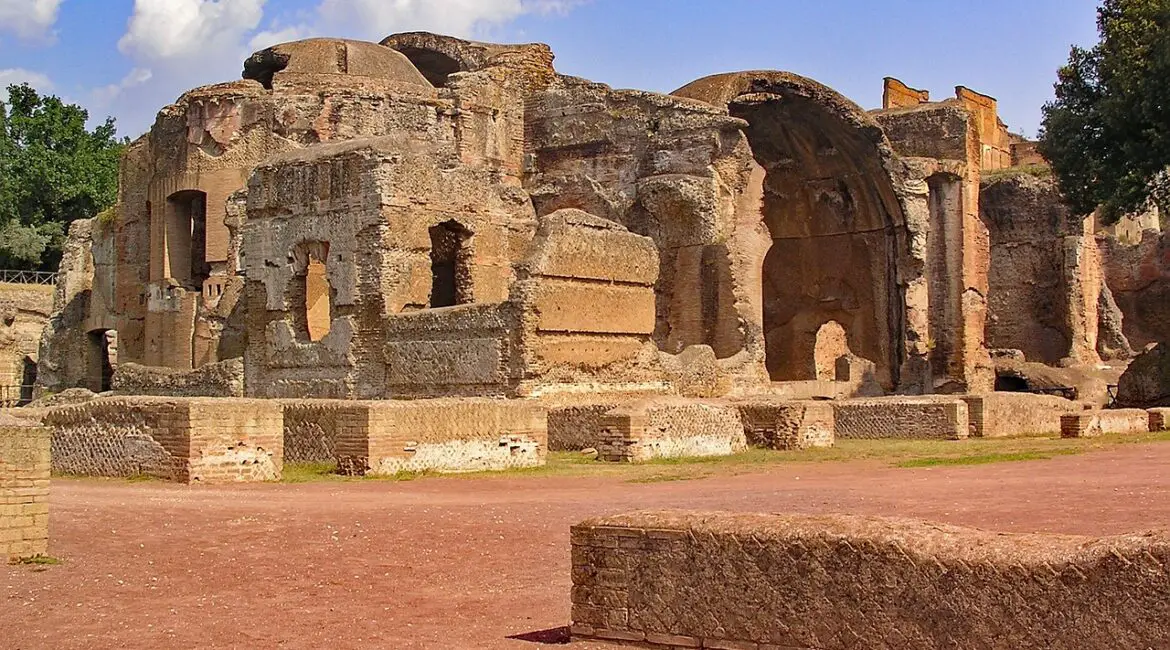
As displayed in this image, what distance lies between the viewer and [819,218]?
3322 centimetres

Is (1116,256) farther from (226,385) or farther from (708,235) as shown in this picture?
(226,385)

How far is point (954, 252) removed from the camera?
3225 cm

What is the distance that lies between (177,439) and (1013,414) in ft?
42.4

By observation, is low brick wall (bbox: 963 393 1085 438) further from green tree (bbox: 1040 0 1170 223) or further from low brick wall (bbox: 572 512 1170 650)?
low brick wall (bbox: 572 512 1170 650)

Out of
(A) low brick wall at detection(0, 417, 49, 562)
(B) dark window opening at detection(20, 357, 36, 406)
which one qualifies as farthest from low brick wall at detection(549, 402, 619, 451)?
(B) dark window opening at detection(20, 357, 36, 406)

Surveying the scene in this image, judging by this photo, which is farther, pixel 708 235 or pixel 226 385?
pixel 708 235

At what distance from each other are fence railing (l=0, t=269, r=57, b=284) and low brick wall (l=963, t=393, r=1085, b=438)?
33.3 meters

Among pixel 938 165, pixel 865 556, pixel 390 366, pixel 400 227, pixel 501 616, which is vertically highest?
pixel 938 165

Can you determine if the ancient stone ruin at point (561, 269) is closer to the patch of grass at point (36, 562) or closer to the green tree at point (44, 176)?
the patch of grass at point (36, 562)

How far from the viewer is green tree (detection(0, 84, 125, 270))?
155 ft

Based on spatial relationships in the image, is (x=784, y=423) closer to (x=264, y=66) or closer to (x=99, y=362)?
(x=264, y=66)

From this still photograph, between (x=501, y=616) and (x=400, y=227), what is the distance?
1510cm

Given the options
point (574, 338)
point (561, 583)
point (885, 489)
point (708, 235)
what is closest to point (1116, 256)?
point (708, 235)

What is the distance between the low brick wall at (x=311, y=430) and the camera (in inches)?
563
